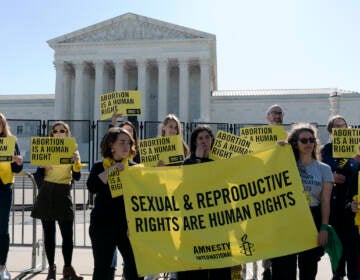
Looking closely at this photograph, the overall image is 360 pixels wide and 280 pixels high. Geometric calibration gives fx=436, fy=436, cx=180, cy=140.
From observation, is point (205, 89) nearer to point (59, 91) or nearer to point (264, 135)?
point (59, 91)

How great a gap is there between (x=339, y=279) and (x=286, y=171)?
253cm

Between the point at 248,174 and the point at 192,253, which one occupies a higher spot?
the point at 248,174

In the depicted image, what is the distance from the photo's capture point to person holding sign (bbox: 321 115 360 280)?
542 cm

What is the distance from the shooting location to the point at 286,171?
4.23 metres

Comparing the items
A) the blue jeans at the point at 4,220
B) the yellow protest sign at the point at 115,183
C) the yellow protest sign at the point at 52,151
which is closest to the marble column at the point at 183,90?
the yellow protest sign at the point at 52,151

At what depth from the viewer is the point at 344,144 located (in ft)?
19.1

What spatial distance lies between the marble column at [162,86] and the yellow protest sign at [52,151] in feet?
150

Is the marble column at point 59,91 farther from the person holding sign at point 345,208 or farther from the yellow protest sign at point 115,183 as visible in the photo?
the yellow protest sign at point 115,183

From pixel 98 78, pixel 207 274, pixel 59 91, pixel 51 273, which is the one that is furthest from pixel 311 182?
pixel 59 91

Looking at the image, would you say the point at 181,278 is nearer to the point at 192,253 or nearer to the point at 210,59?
the point at 192,253

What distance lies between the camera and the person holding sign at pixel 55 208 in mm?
5961

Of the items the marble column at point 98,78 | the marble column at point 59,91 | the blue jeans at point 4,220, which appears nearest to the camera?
the blue jeans at point 4,220

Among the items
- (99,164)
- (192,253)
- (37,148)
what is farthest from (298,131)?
(37,148)

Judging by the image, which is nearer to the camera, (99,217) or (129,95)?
(99,217)
